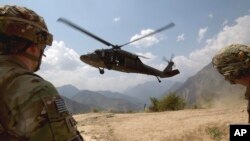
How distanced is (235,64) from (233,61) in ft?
0.20

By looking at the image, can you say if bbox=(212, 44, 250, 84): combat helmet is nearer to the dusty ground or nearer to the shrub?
the dusty ground

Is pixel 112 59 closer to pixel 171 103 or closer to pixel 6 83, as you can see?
pixel 171 103

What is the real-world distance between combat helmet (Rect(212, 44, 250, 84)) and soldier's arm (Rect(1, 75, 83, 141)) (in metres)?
2.90

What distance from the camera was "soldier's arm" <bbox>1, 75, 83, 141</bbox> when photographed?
4.78ft

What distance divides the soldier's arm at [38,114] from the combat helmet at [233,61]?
9.50 ft

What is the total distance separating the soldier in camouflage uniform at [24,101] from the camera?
1.46 m

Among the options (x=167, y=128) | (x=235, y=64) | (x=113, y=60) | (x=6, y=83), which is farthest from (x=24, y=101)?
(x=113, y=60)

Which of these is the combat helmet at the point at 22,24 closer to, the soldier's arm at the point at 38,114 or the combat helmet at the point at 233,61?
the soldier's arm at the point at 38,114

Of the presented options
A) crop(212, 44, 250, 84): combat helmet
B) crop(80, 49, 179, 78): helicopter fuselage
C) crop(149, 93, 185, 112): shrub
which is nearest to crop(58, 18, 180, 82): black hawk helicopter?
crop(80, 49, 179, 78): helicopter fuselage

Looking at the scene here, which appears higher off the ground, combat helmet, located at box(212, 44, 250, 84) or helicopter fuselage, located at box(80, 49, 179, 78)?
helicopter fuselage, located at box(80, 49, 179, 78)

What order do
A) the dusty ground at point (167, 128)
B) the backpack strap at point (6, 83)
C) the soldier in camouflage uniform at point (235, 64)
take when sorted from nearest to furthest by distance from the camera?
the backpack strap at point (6, 83)
the soldier in camouflage uniform at point (235, 64)
the dusty ground at point (167, 128)

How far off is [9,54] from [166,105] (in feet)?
67.0

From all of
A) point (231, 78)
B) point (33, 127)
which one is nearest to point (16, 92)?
point (33, 127)

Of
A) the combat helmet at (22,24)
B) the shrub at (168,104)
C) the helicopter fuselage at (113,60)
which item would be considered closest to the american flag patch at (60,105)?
the combat helmet at (22,24)
